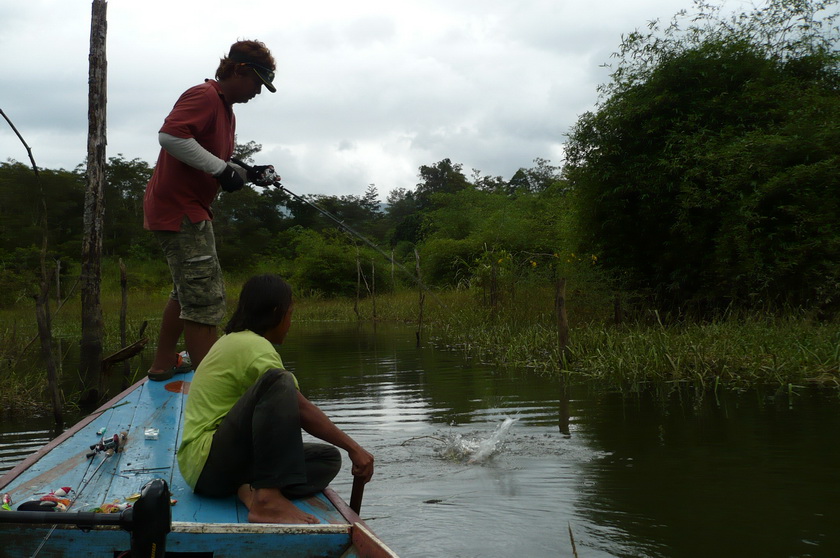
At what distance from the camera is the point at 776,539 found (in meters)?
3.40

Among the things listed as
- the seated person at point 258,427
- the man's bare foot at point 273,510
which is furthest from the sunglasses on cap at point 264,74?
the man's bare foot at point 273,510

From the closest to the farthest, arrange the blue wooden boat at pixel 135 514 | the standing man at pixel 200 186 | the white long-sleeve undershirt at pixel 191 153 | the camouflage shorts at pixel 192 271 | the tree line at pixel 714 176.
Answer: the blue wooden boat at pixel 135 514 < the white long-sleeve undershirt at pixel 191 153 < the standing man at pixel 200 186 < the camouflage shorts at pixel 192 271 < the tree line at pixel 714 176

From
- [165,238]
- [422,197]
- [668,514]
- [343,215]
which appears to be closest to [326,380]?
[165,238]

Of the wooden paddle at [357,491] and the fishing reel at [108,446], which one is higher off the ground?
the fishing reel at [108,446]

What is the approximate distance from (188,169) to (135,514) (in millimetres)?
2755

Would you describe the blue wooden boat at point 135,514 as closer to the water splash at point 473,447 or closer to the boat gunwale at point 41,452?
the boat gunwale at point 41,452

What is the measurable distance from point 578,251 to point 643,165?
7.03 ft

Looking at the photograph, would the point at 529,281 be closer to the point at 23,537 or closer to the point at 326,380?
the point at 326,380

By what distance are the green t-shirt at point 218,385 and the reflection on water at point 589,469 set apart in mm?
944

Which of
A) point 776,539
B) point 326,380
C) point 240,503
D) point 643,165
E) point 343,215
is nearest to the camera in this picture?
point 240,503

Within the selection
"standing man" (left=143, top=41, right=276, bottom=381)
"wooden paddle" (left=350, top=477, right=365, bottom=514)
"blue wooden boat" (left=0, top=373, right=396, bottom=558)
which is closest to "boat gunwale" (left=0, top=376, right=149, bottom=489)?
"blue wooden boat" (left=0, top=373, right=396, bottom=558)

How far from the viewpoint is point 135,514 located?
2.07 meters

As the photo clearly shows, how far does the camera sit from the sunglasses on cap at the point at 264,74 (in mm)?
4473

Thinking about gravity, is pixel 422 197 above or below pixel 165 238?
above
